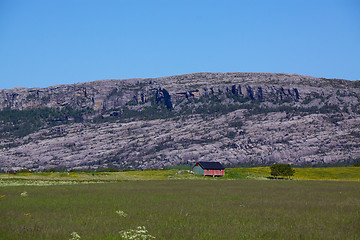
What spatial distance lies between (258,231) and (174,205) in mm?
13274

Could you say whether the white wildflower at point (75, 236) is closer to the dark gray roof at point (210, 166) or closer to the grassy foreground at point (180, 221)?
the grassy foreground at point (180, 221)

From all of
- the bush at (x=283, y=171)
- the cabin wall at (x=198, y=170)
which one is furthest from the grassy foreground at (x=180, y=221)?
the cabin wall at (x=198, y=170)

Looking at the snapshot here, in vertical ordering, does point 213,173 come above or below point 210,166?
below

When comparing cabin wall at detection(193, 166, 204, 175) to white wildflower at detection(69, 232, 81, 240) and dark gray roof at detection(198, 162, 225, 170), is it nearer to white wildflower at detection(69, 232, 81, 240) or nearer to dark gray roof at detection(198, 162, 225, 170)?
dark gray roof at detection(198, 162, 225, 170)

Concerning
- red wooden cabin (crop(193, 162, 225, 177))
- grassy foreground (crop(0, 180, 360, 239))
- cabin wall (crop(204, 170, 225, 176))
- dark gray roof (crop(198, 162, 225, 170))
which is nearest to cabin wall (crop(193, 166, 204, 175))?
red wooden cabin (crop(193, 162, 225, 177))

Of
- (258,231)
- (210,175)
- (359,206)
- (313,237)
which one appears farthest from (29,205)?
(210,175)

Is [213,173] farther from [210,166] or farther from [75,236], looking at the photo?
[75,236]

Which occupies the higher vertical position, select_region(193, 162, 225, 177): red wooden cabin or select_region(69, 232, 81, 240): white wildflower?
select_region(69, 232, 81, 240): white wildflower

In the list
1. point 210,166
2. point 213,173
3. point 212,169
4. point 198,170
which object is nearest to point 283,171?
point 213,173

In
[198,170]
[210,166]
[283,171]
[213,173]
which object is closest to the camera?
[283,171]

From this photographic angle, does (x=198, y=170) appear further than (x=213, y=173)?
Yes

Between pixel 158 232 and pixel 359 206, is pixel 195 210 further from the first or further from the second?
pixel 359 206

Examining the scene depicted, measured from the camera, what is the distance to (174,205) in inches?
Result: 1367

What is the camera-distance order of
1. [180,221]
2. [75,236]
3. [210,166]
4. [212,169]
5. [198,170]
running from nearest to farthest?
[75,236] < [180,221] < [212,169] < [210,166] < [198,170]
